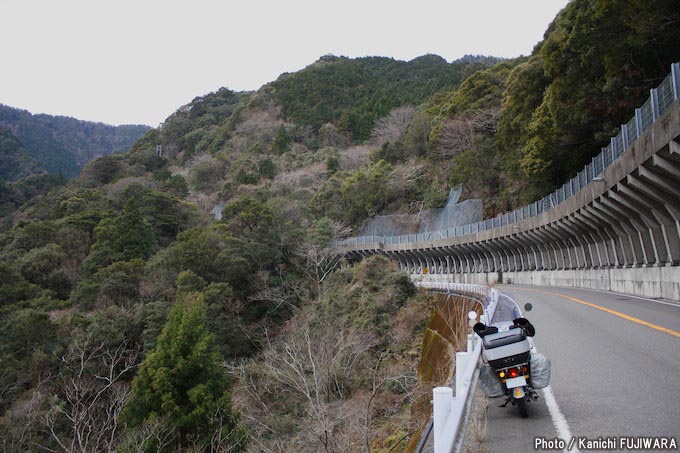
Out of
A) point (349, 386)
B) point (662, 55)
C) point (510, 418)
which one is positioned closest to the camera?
point (510, 418)

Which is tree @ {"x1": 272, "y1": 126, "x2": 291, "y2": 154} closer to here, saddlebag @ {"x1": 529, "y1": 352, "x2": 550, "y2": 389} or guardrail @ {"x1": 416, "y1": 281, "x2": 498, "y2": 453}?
saddlebag @ {"x1": 529, "y1": 352, "x2": 550, "y2": 389}

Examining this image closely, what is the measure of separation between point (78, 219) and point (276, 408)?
3015 centimetres

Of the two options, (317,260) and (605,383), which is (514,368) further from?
(317,260)

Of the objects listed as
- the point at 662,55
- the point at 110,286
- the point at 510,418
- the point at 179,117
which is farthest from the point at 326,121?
the point at 510,418

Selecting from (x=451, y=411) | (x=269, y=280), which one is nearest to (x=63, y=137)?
(x=269, y=280)

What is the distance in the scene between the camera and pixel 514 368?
528 centimetres

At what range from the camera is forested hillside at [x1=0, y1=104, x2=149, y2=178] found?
119562 millimetres

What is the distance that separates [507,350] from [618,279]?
54.3 ft

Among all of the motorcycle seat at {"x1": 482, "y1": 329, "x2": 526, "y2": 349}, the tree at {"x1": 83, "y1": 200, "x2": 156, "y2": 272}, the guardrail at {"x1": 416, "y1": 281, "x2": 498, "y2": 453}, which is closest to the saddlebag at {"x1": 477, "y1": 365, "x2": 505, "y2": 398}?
the motorcycle seat at {"x1": 482, "y1": 329, "x2": 526, "y2": 349}

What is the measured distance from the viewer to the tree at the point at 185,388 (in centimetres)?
1806

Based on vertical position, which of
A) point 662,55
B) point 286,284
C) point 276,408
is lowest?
point 276,408

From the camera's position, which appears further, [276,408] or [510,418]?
[276,408]

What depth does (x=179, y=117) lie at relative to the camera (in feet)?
388

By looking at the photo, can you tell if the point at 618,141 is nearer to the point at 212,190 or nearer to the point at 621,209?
the point at 621,209
